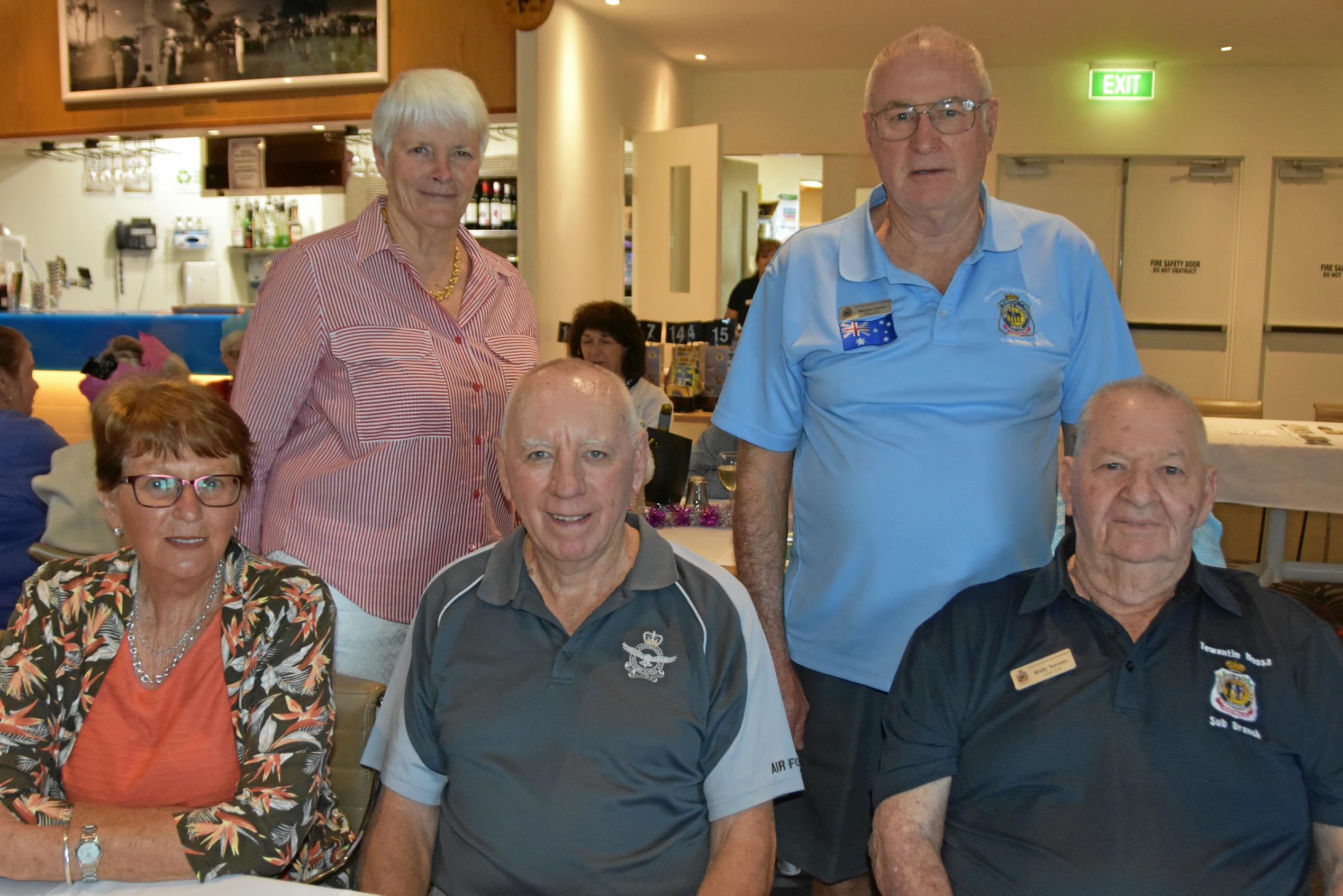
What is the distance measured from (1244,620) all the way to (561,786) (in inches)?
41.9

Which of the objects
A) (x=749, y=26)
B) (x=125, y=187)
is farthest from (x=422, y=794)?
(x=125, y=187)

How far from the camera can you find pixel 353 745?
186cm

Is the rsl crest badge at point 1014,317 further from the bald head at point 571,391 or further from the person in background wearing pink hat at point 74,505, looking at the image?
the person in background wearing pink hat at point 74,505

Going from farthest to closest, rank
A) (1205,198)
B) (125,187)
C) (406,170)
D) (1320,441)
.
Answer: (1205,198), (125,187), (1320,441), (406,170)

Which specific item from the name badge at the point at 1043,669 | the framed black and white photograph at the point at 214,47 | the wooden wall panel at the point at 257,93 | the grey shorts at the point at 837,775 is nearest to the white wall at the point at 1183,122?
the wooden wall panel at the point at 257,93

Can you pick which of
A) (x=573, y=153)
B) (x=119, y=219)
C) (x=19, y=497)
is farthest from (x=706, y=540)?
(x=119, y=219)

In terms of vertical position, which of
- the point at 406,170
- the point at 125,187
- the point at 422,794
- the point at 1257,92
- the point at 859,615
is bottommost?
the point at 422,794

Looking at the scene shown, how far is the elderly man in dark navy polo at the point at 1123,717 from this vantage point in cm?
159

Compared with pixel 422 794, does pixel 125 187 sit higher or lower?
higher

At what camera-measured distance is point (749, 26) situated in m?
7.91

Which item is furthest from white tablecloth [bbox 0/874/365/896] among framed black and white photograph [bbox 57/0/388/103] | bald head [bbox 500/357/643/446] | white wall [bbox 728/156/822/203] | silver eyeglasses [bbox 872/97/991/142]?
white wall [bbox 728/156/822/203]

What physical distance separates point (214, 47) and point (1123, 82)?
7012mm

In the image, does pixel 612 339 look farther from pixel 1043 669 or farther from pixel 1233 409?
pixel 1233 409

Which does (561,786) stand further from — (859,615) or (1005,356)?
(1005,356)
